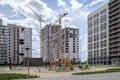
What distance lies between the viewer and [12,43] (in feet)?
503

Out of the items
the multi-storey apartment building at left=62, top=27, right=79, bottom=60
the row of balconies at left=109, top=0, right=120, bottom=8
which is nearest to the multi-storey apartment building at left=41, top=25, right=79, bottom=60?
the multi-storey apartment building at left=62, top=27, right=79, bottom=60

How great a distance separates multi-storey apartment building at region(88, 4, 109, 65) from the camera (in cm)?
13015

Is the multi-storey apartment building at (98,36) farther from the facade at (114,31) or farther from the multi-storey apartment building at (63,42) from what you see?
the multi-storey apartment building at (63,42)

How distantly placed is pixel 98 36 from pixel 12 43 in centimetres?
5570

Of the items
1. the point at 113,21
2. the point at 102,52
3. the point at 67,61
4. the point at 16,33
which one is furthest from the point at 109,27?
the point at 67,61

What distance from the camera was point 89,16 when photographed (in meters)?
155

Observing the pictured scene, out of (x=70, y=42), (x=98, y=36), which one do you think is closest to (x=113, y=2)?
(x=98, y=36)

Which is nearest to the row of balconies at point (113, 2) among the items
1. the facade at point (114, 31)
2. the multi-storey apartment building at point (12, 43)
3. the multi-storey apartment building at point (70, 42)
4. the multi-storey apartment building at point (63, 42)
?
the facade at point (114, 31)

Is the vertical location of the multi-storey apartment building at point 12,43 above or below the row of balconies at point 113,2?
below

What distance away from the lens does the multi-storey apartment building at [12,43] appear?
148000mm

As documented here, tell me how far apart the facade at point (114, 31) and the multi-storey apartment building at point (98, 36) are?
391 centimetres

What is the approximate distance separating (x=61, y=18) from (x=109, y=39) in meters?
28.2

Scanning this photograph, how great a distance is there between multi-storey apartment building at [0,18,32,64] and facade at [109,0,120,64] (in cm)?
5136

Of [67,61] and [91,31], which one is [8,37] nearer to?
[91,31]
